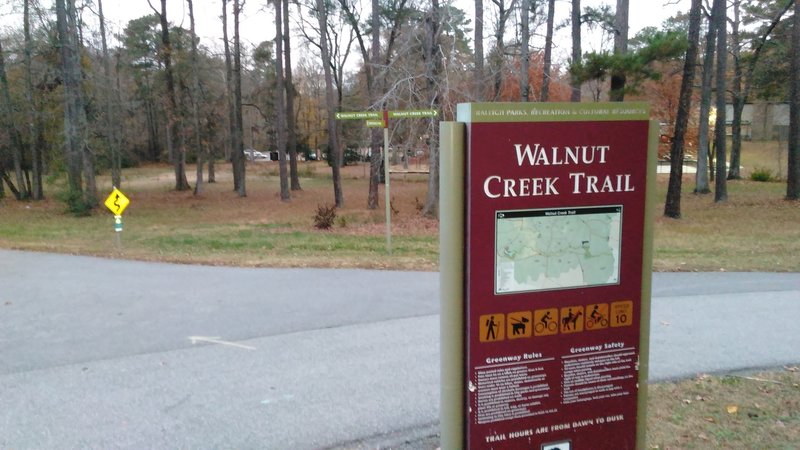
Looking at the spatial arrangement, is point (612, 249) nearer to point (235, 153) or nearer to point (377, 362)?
point (377, 362)

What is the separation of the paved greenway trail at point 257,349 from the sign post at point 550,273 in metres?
1.47

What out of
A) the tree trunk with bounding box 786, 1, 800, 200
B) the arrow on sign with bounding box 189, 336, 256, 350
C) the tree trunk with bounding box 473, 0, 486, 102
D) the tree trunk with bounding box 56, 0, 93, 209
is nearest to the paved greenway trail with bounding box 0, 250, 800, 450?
the arrow on sign with bounding box 189, 336, 256, 350

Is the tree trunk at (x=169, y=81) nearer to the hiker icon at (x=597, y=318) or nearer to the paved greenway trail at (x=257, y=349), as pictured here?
the paved greenway trail at (x=257, y=349)

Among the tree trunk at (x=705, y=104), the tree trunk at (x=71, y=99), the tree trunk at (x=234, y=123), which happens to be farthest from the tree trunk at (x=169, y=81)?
the tree trunk at (x=705, y=104)

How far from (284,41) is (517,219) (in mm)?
31320

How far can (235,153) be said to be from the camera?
36.1 meters

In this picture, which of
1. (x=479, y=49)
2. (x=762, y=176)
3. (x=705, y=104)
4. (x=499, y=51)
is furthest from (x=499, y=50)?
(x=762, y=176)

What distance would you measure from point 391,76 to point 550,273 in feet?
55.7

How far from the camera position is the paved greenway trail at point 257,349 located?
14.8 feet

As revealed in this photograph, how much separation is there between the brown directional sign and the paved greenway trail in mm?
1477

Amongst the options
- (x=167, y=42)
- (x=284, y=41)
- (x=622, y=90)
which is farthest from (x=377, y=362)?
(x=167, y=42)

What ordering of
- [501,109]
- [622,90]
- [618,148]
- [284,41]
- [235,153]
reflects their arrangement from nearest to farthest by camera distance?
[501,109] → [618,148] → [622,90] → [284,41] → [235,153]

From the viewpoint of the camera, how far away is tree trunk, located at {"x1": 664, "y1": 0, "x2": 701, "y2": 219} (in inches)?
768

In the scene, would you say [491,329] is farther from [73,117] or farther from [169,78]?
[169,78]
